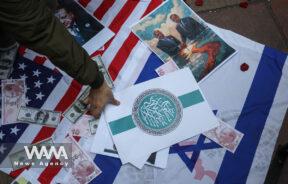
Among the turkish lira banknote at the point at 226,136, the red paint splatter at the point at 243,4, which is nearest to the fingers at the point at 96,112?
the turkish lira banknote at the point at 226,136

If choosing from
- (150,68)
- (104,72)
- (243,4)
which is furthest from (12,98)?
(243,4)

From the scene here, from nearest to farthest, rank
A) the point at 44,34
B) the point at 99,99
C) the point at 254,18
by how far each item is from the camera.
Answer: the point at 44,34 < the point at 99,99 < the point at 254,18

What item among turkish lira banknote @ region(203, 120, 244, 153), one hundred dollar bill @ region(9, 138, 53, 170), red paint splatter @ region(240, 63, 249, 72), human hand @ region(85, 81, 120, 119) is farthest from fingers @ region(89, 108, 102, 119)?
red paint splatter @ region(240, 63, 249, 72)

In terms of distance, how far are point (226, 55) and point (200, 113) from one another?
248 millimetres

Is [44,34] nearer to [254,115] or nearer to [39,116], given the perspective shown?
[39,116]

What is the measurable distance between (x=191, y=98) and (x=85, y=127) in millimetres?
371

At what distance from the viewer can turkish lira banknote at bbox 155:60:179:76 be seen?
130 cm

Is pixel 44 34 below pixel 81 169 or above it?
above

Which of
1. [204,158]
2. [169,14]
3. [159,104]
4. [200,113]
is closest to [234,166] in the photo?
[204,158]

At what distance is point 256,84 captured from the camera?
1.31m

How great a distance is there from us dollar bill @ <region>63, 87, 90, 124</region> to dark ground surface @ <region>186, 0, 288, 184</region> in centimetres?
58

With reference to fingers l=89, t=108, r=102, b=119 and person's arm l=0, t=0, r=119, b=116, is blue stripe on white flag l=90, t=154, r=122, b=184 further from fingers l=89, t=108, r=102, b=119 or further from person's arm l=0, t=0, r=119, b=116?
person's arm l=0, t=0, r=119, b=116

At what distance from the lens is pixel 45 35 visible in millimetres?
924

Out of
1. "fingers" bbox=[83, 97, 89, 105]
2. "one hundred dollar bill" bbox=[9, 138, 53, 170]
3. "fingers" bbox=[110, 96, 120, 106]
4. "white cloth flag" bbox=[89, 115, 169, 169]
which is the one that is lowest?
"one hundred dollar bill" bbox=[9, 138, 53, 170]
